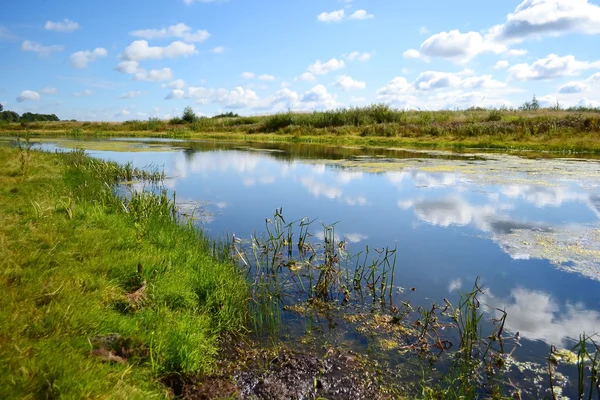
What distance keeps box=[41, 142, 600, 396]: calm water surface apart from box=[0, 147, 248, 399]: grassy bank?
204 cm

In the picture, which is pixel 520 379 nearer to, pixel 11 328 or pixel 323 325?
pixel 323 325

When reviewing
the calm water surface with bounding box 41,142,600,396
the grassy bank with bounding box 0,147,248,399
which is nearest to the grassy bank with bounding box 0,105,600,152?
the calm water surface with bounding box 41,142,600,396

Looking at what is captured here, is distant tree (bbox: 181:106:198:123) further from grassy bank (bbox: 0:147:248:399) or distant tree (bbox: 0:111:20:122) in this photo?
grassy bank (bbox: 0:147:248:399)

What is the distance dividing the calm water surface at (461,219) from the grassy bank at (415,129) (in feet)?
37.5

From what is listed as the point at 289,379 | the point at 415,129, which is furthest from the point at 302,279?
the point at 415,129

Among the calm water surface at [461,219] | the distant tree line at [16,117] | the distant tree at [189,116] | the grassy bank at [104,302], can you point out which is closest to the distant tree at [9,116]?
the distant tree line at [16,117]

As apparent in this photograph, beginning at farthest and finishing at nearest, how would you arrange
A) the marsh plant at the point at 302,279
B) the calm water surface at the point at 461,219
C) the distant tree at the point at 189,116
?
the distant tree at the point at 189,116
the calm water surface at the point at 461,219
the marsh plant at the point at 302,279

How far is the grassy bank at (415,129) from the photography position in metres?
26.1

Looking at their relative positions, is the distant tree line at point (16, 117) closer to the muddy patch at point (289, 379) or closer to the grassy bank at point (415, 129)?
the grassy bank at point (415, 129)

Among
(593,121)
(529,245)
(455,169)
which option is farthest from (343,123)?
(529,245)

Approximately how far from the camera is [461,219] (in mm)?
8234

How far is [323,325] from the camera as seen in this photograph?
160 inches

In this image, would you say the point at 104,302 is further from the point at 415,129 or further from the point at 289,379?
the point at 415,129

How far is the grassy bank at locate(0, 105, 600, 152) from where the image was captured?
26.1 meters
